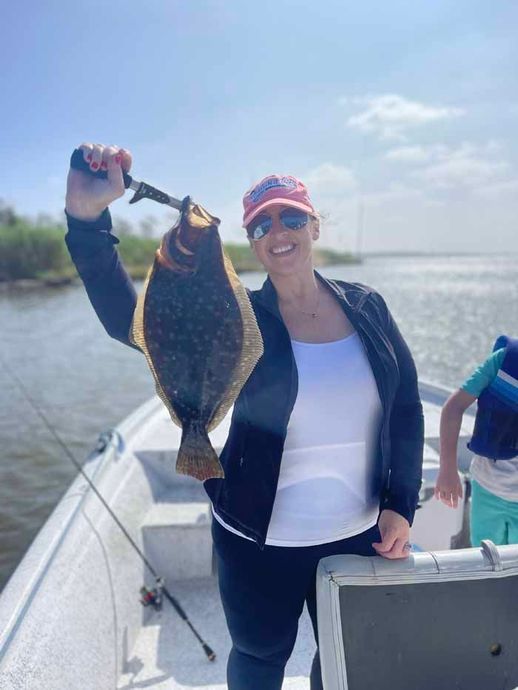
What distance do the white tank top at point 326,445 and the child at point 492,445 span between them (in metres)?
0.95

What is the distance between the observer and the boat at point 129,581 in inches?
93.3

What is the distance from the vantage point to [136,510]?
3.71 meters

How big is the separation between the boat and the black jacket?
572mm

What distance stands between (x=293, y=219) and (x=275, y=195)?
0.34 feet

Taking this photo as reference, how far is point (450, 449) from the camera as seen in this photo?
2611mm

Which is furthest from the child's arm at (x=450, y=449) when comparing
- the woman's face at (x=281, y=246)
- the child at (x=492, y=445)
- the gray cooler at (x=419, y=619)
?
the woman's face at (x=281, y=246)

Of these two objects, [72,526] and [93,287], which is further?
[72,526]

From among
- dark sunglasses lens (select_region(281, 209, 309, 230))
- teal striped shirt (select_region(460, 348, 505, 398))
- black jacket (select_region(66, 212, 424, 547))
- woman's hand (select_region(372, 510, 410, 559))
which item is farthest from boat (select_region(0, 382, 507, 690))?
dark sunglasses lens (select_region(281, 209, 309, 230))

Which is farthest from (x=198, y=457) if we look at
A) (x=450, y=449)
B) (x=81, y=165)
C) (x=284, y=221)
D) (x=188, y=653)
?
(x=188, y=653)

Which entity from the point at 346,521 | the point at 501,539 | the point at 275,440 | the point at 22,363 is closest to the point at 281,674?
the point at 346,521

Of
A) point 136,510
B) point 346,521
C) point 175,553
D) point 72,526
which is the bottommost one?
point 175,553

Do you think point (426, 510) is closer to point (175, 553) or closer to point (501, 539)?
point (501, 539)

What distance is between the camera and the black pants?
179cm

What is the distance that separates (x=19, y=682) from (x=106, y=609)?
87 cm
